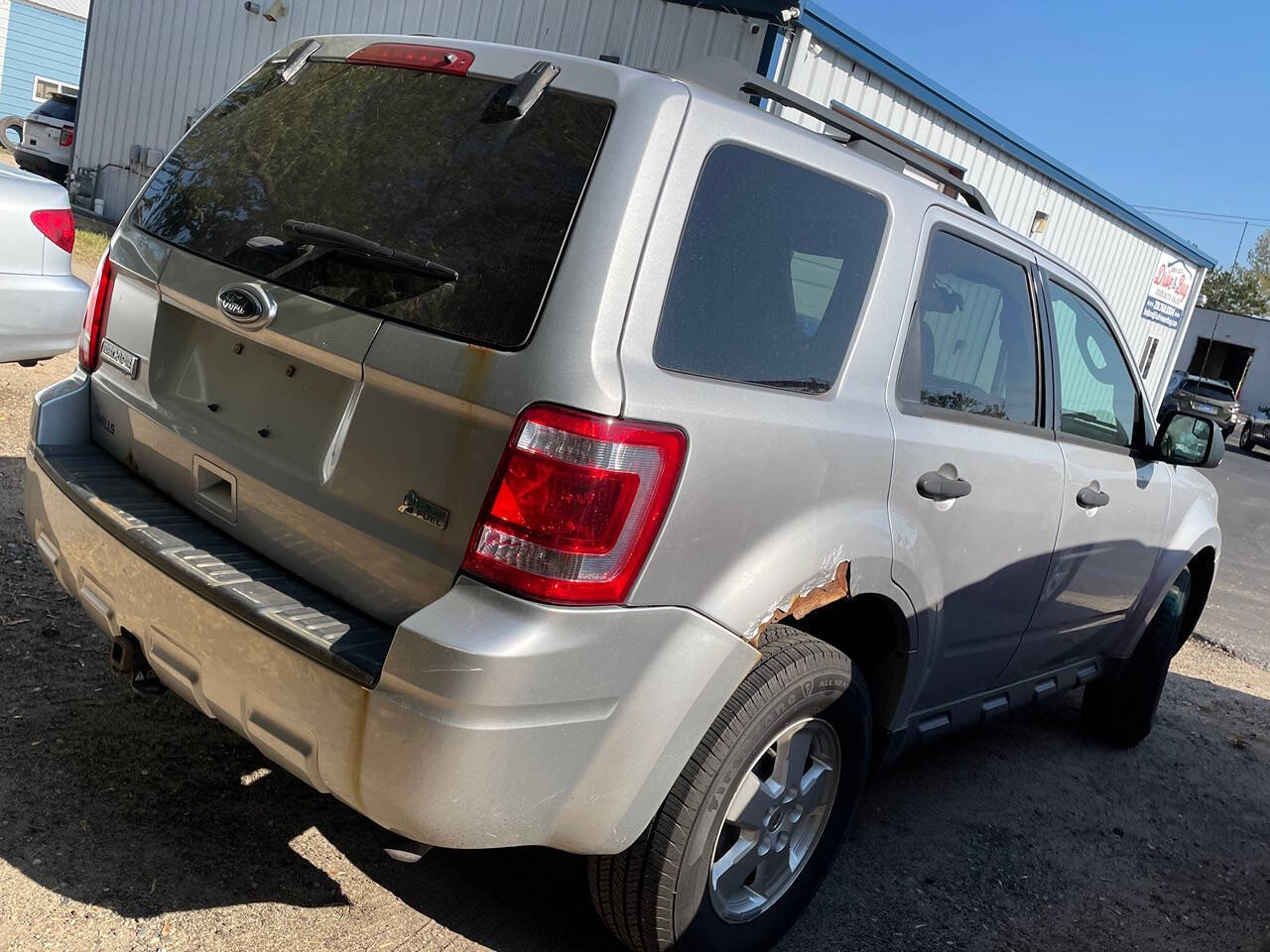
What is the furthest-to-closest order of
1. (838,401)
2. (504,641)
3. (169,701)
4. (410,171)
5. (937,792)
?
(937,792) < (169,701) < (838,401) < (410,171) < (504,641)

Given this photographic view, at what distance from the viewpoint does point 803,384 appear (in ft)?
8.27

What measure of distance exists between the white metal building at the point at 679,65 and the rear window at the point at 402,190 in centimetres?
730

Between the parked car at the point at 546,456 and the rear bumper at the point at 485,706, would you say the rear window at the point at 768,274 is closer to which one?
the parked car at the point at 546,456

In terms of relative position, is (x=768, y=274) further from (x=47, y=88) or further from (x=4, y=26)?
→ (x=47, y=88)

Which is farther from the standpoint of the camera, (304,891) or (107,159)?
(107,159)

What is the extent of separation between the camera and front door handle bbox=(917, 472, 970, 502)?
9.34 ft

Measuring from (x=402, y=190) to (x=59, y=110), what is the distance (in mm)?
20659

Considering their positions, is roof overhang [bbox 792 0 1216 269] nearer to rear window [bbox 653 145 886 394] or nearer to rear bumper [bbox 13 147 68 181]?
rear window [bbox 653 145 886 394]

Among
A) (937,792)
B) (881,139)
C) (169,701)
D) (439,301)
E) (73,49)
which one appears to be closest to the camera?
(439,301)

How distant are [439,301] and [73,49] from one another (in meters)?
36.0

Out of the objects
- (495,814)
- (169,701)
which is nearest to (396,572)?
(495,814)

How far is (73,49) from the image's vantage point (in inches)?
1276

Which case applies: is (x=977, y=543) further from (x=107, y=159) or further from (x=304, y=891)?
(x=107, y=159)

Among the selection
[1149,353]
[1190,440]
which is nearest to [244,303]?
[1190,440]
